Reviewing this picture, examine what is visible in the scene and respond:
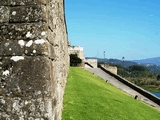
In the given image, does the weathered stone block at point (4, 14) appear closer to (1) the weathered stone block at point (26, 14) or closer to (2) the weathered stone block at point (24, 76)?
(1) the weathered stone block at point (26, 14)

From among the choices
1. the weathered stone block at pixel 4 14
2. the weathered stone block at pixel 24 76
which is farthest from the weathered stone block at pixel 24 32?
the weathered stone block at pixel 24 76

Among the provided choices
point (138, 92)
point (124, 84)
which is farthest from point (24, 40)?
point (124, 84)

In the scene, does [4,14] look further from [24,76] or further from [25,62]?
[24,76]

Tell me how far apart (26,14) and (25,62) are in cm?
83

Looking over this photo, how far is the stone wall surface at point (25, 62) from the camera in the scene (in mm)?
3898

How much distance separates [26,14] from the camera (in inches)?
166

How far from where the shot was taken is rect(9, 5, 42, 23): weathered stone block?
4.20 m

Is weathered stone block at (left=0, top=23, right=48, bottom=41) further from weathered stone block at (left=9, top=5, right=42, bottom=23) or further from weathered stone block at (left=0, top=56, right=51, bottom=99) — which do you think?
weathered stone block at (left=0, top=56, right=51, bottom=99)

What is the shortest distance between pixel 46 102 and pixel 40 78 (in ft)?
1.28

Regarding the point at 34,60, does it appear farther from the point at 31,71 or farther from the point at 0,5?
the point at 0,5

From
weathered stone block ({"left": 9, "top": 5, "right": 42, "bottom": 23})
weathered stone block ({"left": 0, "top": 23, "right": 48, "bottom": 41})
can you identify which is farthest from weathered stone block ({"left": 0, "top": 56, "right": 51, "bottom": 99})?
weathered stone block ({"left": 9, "top": 5, "right": 42, "bottom": 23})

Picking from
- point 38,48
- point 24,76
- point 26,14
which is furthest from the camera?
point 26,14

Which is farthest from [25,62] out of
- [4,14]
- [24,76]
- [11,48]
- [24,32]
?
[4,14]

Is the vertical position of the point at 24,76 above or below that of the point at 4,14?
below
